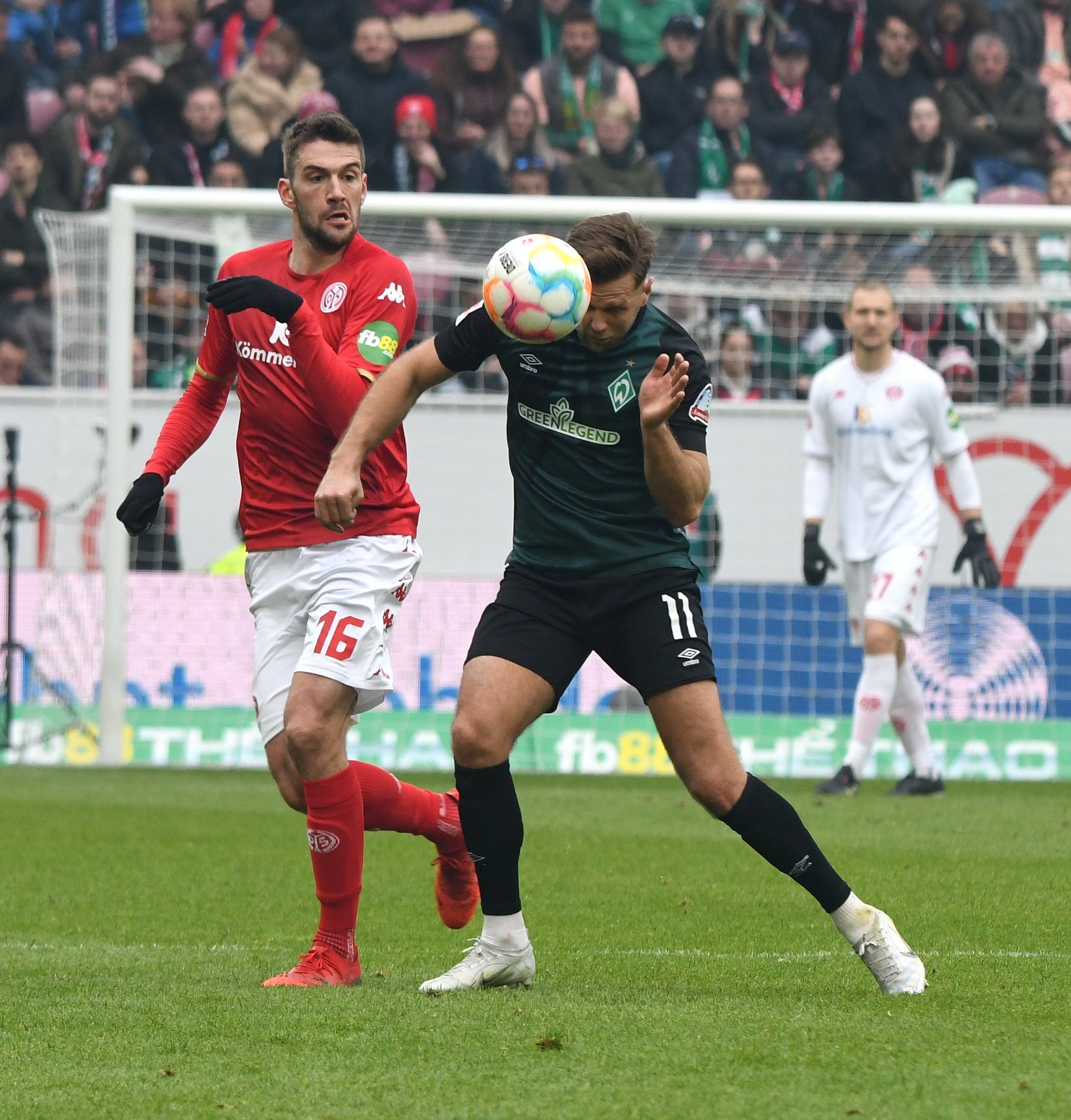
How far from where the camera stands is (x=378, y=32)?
62.2ft

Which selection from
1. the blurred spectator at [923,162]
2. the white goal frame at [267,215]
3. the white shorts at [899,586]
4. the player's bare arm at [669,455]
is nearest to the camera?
the player's bare arm at [669,455]

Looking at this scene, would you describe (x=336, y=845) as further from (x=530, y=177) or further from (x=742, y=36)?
(x=742, y=36)

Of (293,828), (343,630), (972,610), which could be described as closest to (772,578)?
(972,610)

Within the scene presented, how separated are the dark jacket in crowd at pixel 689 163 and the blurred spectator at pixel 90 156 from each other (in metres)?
5.11

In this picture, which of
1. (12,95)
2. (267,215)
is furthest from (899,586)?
(12,95)

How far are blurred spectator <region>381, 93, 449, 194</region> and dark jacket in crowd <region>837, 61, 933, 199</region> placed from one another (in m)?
3.95

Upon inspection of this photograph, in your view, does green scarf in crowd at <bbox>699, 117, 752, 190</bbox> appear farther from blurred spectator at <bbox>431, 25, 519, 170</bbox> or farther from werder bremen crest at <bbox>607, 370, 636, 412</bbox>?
werder bremen crest at <bbox>607, 370, 636, 412</bbox>

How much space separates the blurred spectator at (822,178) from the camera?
710 inches

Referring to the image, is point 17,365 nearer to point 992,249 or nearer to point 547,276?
point 992,249

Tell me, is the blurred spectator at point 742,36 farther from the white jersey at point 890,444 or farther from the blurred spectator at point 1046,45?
the white jersey at point 890,444

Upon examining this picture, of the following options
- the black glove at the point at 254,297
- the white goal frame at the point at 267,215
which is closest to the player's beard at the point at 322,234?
the black glove at the point at 254,297

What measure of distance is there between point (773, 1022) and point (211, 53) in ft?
55.6

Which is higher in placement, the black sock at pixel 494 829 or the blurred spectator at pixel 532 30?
the blurred spectator at pixel 532 30

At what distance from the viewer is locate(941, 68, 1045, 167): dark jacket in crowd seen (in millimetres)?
18328
